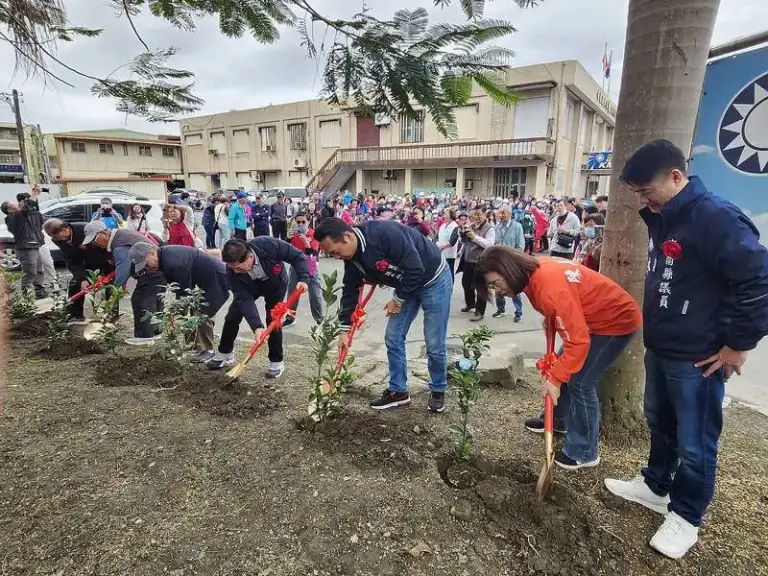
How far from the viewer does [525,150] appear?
21.2m

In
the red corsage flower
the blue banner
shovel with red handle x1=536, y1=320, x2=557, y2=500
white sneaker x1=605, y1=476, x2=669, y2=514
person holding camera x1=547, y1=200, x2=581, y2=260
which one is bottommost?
white sneaker x1=605, y1=476, x2=669, y2=514

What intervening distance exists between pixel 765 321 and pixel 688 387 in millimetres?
403

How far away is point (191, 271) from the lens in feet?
15.0

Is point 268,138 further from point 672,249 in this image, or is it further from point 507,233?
point 672,249

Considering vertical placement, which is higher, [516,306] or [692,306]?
[692,306]

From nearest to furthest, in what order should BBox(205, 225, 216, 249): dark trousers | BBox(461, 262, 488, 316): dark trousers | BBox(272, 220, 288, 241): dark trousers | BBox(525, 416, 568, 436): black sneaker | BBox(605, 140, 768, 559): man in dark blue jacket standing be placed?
1. BBox(605, 140, 768, 559): man in dark blue jacket standing
2. BBox(525, 416, 568, 436): black sneaker
3. BBox(461, 262, 488, 316): dark trousers
4. BBox(205, 225, 216, 249): dark trousers
5. BBox(272, 220, 288, 241): dark trousers

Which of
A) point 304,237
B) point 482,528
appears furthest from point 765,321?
point 304,237

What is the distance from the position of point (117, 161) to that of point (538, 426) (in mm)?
40595

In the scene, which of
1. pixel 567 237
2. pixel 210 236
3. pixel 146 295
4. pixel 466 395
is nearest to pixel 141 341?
pixel 146 295

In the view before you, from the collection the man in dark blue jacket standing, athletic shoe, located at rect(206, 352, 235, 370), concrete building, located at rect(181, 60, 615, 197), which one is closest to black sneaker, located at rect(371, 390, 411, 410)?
athletic shoe, located at rect(206, 352, 235, 370)

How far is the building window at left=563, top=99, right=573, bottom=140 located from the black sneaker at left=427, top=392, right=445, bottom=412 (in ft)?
71.3

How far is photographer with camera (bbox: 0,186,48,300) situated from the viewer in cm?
709

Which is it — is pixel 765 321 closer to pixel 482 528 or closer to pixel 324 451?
pixel 482 528

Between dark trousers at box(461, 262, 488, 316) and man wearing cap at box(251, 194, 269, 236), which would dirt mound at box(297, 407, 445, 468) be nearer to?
dark trousers at box(461, 262, 488, 316)
